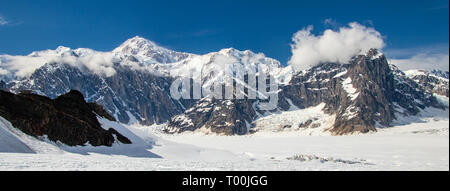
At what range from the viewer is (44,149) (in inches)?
1335
